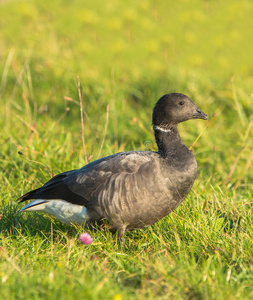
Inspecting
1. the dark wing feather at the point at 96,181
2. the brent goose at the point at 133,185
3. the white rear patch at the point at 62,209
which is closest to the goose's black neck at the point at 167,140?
the brent goose at the point at 133,185

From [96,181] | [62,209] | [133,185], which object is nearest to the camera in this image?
[133,185]

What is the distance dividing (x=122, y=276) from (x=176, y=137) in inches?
65.2

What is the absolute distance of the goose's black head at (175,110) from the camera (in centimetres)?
449

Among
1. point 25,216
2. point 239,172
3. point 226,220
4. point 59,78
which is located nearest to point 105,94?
point 59,78

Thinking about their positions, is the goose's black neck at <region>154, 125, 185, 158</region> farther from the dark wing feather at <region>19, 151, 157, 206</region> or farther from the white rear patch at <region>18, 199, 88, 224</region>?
the white rear patch at <region>18, 199, 88, 224</region>

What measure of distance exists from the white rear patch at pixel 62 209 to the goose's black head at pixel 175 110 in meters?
1.29

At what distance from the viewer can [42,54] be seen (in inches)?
419

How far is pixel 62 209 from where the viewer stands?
4.40 m

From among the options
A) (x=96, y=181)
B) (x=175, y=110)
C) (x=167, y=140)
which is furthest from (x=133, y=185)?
(x=175, y=110)

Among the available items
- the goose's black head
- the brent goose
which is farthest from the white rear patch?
the goose's black head

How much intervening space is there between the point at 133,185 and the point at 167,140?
2.30 ft

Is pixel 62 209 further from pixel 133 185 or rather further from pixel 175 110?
pixel 175 110

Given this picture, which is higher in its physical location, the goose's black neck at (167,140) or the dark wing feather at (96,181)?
the goose's black neck at (167,140)

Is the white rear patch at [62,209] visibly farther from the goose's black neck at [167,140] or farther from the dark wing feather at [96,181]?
the goose's black neck at [167,140]
